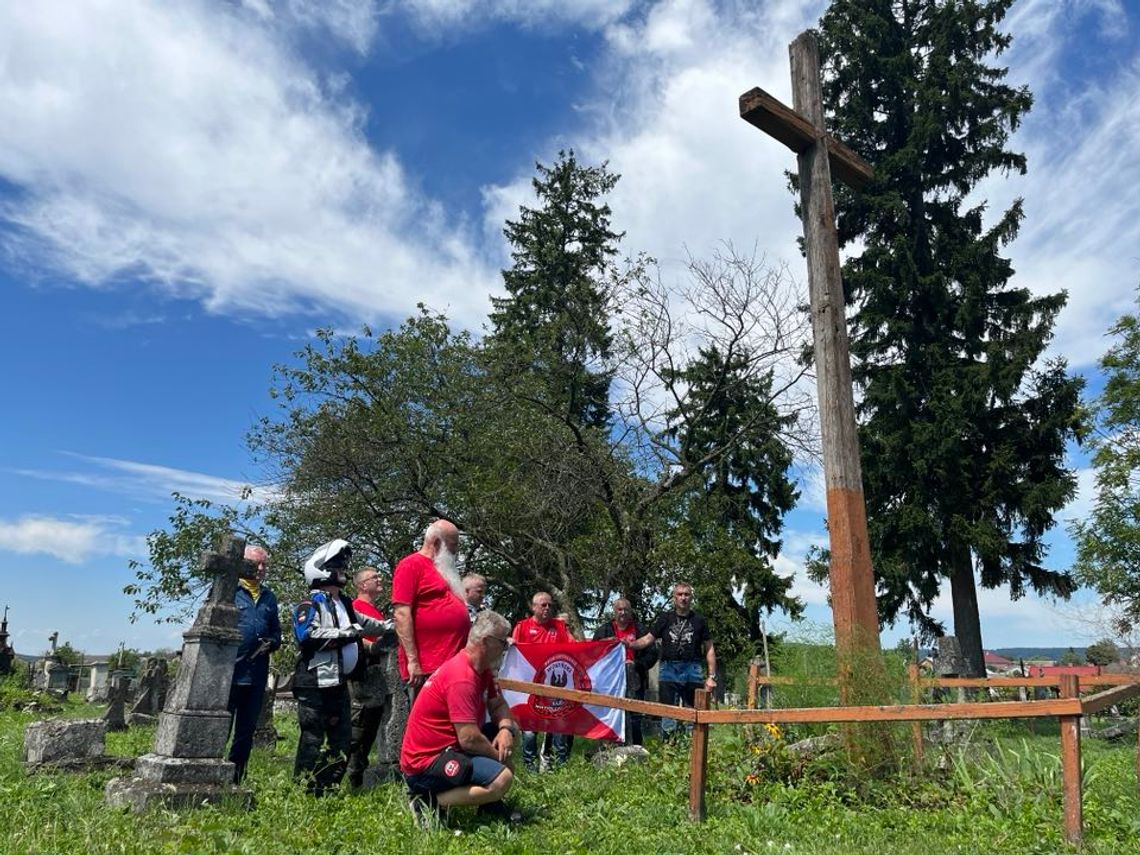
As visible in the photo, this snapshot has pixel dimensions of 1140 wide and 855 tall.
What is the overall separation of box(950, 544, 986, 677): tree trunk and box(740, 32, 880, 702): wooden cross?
1448 centimetres

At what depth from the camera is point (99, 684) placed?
27.8 metres

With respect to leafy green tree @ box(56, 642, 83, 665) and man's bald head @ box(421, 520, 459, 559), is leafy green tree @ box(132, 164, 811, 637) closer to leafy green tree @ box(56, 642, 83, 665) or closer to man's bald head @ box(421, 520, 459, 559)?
man's bald head @ box(421, 520, 459, 559)

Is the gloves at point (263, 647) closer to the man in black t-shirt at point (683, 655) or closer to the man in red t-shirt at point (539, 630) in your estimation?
the man in red t-shirt at point (539, 630)

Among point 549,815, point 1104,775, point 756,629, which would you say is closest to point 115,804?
point 549,815

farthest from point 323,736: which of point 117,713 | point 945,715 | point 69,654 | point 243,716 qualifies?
point 69,654

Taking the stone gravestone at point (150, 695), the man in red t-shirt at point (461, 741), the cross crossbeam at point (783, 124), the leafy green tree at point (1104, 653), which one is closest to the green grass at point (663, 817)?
the man in red t-shirt at point (461, 741)

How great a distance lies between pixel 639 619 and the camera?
14156 mm

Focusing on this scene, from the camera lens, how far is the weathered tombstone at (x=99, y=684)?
79.3 feet

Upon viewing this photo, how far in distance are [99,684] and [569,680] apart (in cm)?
2498

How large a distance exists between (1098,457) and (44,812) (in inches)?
927

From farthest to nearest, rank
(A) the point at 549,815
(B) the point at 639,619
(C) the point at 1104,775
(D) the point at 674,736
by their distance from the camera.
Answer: (B) the point at 639,619 < (D) the point at 674,736 < (C) the point at 1104,775 < (A) the point at 549,815

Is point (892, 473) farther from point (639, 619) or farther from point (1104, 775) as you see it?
point (1104, 775)

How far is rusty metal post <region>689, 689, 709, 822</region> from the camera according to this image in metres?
5.28

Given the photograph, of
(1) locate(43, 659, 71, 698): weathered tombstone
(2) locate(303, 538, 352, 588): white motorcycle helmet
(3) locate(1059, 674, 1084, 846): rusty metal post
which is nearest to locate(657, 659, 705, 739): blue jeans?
(2) locate(303, 538, 352, 588): white motorcycle helmet
